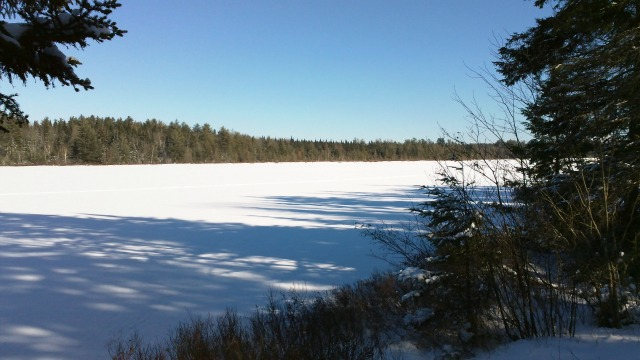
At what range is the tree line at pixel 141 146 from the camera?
59250mm

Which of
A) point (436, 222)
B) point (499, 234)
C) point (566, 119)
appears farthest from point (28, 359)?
point (566, 119)

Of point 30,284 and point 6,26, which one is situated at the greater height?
point 6,26

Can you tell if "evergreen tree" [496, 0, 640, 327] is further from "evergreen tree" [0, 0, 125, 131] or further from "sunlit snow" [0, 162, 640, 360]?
"evergreen tree" [0, 0, 125, 131]

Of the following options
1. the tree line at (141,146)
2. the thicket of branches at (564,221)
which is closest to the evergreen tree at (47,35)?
the thicket of branches at (564,221)

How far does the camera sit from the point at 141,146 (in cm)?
7038

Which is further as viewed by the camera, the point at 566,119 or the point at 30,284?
the point at 30,284

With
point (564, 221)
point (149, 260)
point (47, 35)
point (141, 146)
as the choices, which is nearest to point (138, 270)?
point (149, 260)

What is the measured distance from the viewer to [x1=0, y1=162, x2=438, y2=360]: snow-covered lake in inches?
222

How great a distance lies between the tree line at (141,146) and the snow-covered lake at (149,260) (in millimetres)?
43517

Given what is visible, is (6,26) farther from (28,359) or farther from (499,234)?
(499,234)

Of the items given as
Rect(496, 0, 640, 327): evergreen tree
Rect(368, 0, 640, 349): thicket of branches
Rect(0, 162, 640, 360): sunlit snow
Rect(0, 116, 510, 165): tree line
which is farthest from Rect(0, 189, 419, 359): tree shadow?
Rect(0, 116, 510, 165): tree line

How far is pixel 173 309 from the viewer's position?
20.3ft

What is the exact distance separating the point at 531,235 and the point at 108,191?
80.1 ft

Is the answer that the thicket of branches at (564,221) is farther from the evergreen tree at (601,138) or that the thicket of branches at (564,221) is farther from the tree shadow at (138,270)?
the tree shadow at (138,270)
